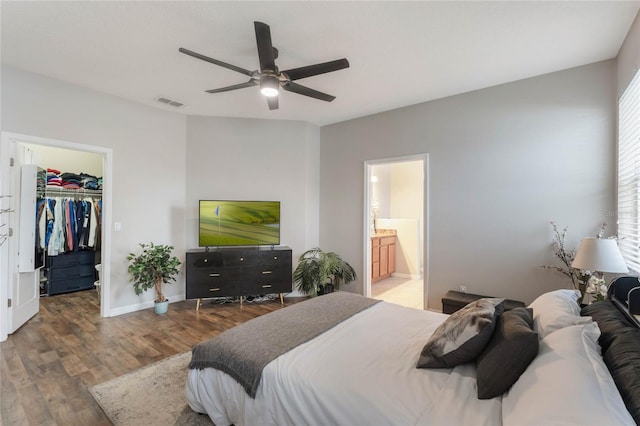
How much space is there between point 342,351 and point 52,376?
7.98ft

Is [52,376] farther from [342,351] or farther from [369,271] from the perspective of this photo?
[369,271]

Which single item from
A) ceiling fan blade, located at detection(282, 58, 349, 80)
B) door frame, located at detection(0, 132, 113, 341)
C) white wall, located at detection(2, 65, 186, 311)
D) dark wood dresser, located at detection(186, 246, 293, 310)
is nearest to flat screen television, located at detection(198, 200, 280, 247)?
dark wood dresser, located at detection(186, 246, 293, 310)

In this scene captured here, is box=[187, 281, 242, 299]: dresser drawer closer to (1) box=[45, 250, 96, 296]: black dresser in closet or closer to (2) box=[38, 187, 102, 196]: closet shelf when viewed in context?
(1) box=[45, 250, 96, 296]: black dresser in closet

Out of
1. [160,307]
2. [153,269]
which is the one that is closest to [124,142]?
[153,269]

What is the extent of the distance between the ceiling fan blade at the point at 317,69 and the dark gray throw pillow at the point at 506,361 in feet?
6.53

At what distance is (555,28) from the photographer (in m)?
2.25

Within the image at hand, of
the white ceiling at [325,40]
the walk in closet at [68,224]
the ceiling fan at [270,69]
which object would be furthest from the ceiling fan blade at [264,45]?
the walk in closet at [68,224]

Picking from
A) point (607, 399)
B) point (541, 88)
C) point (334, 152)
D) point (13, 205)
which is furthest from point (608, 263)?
point (13, 205)

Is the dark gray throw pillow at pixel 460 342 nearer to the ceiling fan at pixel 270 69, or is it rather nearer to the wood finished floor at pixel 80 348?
the ceiling fan at pixel 270 69

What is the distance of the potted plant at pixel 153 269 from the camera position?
3631 millimetres

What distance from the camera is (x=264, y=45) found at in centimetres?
197

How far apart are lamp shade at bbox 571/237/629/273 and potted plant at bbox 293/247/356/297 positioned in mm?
2830

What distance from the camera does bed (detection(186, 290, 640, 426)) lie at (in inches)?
35.8

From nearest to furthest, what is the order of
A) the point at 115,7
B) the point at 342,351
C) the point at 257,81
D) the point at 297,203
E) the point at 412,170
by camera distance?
the point at 342,351 < the point at 115,7 < the point at 257,81 < the point at 297,203 < the point at 412,170
